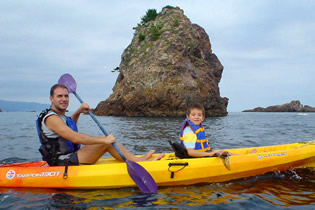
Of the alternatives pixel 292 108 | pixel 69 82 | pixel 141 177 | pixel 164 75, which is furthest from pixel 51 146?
pixel 292 108

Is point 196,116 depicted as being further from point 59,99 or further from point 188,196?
point 59,99

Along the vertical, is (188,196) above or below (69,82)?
below

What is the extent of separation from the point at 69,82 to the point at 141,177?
301cm

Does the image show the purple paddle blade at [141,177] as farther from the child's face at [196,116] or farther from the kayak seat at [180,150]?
the child's face at [196,116]

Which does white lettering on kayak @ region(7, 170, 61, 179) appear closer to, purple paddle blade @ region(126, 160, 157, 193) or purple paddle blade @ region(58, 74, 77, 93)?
purple paddle blade @ region(126, 160, 157, 193)

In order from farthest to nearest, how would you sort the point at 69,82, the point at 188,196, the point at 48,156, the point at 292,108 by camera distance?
the point at 292,108 → the point at 69,82 → the point at 48,156 → the point at 188,196

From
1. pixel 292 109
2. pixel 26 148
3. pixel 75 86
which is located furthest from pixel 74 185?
pixel 292 109

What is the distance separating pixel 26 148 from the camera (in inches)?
334

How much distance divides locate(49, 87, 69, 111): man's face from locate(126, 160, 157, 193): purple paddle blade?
4.66 feet

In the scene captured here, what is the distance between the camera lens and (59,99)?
415 cm

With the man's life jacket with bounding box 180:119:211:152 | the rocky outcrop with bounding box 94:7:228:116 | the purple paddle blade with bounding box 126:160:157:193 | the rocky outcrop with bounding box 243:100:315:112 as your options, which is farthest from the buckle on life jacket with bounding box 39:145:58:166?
the rocky outcrop with bounding box 243:100:315:112

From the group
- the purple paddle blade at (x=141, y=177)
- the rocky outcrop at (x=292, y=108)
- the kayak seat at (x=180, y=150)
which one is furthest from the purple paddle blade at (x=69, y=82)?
the rocky outcrop at (x=292, y=108)

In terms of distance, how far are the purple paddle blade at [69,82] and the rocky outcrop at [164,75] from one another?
21.9m

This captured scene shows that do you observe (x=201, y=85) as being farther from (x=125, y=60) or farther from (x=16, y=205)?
(x=16, y=205)
